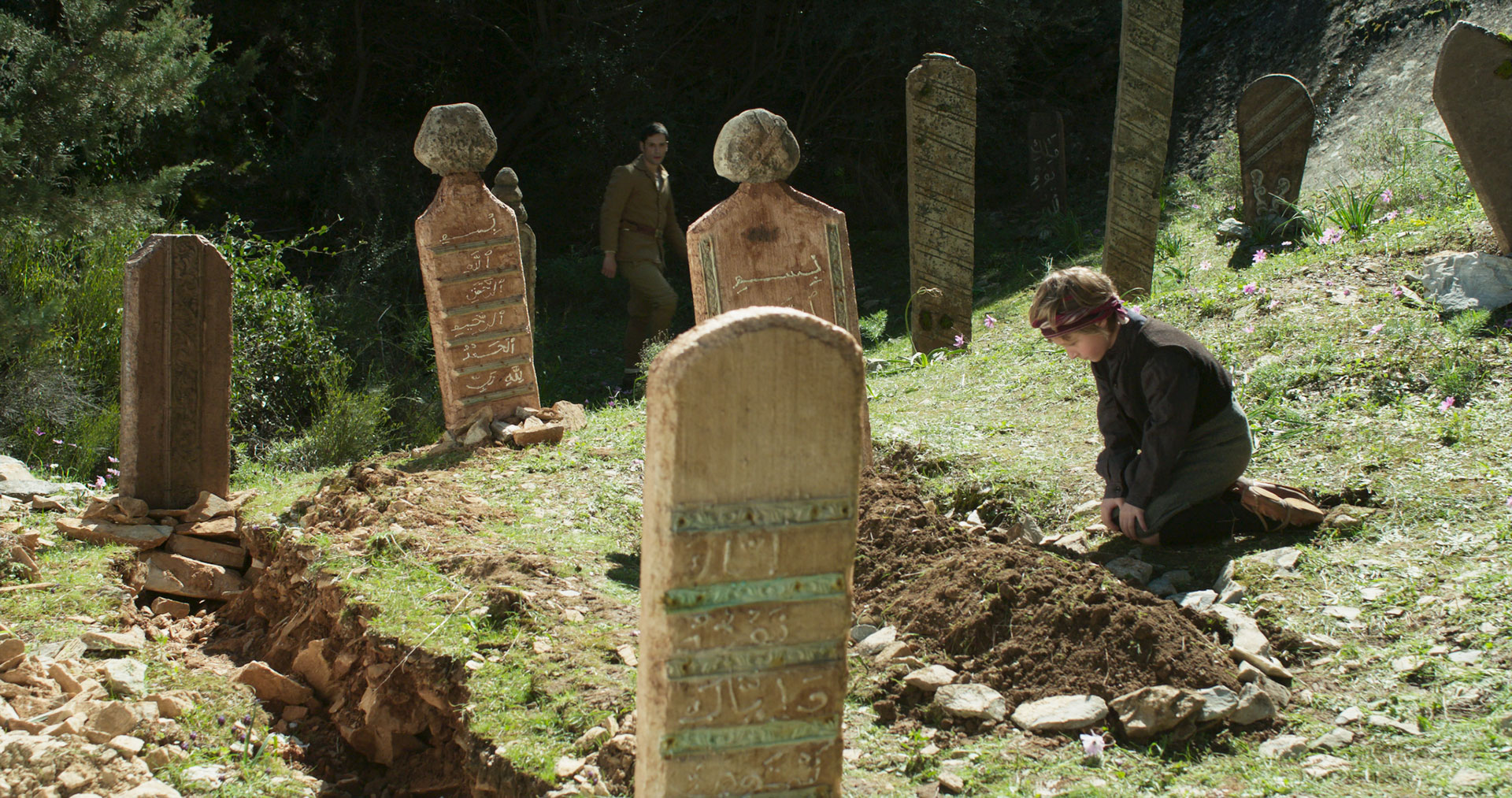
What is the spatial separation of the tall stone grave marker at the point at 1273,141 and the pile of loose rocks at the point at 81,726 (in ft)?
22.5

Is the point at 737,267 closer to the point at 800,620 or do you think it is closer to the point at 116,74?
the point at 800,620

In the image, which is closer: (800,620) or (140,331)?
(800,620)

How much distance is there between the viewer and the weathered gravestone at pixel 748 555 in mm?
1938

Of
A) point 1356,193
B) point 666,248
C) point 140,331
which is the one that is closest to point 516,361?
point 140,331

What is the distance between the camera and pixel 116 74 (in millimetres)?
7062

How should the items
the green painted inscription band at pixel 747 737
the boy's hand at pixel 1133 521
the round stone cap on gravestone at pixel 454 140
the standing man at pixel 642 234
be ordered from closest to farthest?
the green painted inscription band at pixel 747 737 < the boy's hand at pixel 1133 521 < the round stone cap on gravestone at pixel 454 140 < the standing man at pixel 642 234

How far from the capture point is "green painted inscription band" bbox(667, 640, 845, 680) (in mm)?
2037

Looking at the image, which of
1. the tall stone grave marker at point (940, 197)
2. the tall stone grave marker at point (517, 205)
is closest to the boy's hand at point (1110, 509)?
the tall stone grave marker at point (940, 197)

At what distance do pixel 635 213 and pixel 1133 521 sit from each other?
5071mm

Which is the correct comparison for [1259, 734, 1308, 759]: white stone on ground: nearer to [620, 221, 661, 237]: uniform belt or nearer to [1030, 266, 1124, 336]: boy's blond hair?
[1030, 266, 1124, 336]: boy's blond hair

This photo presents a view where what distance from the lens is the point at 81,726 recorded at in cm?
310

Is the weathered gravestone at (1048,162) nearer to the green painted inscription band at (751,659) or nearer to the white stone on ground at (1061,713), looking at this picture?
the white stone on ground at (1061,713)

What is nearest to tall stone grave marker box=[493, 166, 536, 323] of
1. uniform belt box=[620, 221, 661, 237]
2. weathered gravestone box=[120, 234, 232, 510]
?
uniform belt box=[620, 221, 661, 237]

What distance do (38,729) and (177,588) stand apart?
4.90ft
